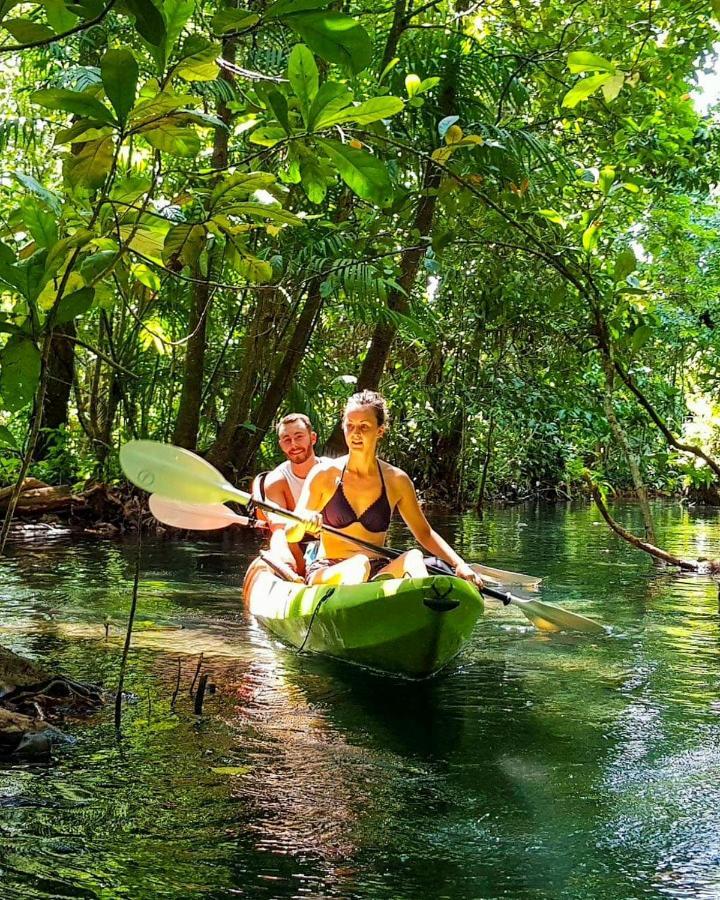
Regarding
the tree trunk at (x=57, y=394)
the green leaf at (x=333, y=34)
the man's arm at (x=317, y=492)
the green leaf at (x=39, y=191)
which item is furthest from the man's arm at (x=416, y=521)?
the tree trunk at (x=57, y=394)

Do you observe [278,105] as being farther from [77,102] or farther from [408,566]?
[408,566]

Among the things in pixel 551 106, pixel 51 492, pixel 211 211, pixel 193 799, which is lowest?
pixel 193 799

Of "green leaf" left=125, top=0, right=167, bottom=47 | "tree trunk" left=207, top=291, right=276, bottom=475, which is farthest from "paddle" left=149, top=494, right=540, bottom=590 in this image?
"tree trunk" left=207, top=291, right=276, bottom=475

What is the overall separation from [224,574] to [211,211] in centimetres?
601

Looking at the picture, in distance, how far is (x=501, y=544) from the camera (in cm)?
1070

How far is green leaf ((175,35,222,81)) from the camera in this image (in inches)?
81.1

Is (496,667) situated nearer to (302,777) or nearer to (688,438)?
(302,777)

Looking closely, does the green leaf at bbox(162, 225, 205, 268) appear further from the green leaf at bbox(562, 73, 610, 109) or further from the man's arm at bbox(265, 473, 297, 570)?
the man's arm at bbox(265, 473, 297, 570)

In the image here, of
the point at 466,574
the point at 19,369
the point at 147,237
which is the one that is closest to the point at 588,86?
the point at 147,237

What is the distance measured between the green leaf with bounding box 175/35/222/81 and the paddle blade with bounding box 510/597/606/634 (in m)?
3.55

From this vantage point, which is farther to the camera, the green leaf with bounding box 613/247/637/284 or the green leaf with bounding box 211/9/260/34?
the green leaf with bounding box 613/247/637/284

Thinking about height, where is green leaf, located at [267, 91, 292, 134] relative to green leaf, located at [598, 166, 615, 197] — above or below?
below

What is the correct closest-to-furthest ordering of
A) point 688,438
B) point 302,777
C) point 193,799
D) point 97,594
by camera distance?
1. point 193,799
2. point 302,777
3. point 97,594
4. point 688,438

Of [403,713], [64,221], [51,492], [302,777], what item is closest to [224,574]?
[51,492]
